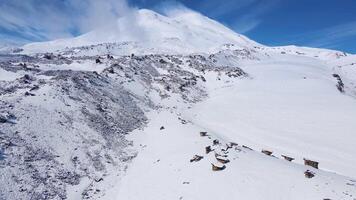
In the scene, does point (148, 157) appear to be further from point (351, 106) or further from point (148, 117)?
point (351, 106)

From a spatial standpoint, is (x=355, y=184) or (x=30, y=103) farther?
(x=30, y=103)

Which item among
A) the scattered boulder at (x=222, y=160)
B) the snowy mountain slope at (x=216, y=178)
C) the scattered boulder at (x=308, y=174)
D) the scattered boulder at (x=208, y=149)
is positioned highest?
the scattered boulder at (x=208, y=149)

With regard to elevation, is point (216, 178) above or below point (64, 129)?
below

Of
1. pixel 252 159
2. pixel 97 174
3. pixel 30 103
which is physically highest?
pixel 30 103

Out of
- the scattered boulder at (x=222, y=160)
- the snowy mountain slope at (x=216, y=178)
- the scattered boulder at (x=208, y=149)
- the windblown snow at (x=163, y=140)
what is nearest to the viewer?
the snowy mountain slope at (x=216, y=178)

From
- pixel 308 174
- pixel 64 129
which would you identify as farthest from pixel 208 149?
pixel 64 129

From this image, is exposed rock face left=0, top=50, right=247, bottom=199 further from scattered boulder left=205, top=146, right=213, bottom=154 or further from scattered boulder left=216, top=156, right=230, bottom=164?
scattered boulder left=216, top=156, right=230, bottom=164

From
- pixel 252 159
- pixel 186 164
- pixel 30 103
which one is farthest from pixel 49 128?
pixel 252 159

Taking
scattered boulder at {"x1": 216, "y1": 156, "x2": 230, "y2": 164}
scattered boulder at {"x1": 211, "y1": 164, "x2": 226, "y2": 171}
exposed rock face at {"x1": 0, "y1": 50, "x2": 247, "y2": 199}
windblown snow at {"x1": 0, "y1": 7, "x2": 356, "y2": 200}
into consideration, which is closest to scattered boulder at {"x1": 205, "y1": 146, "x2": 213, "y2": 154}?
windblown snow at {"x1": 0, "y1": 7, "x2": 356, "y2": 200}

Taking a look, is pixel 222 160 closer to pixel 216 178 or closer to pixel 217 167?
pixel 217 167

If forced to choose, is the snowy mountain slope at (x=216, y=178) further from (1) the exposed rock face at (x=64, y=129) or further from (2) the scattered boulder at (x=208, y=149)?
(1) the exposed rock face at (x=64, y=129)

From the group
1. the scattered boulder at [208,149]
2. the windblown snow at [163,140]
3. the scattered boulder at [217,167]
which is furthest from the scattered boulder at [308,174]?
the scattered boulder at [208,149]
